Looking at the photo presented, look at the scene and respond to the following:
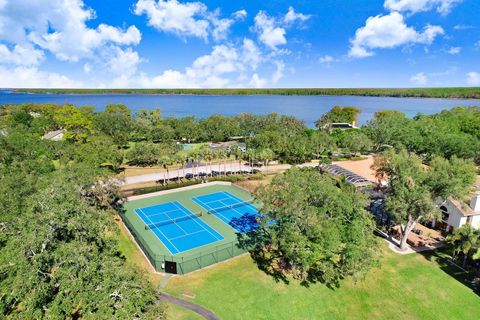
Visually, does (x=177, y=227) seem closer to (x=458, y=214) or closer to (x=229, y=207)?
(x=229, y=207)

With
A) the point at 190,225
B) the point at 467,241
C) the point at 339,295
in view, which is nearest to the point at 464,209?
the point at 467,241

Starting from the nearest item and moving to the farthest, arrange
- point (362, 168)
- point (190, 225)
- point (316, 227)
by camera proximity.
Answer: point (316, 227), point (190, 225), point (362, 168)

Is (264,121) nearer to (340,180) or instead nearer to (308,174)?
(340,180)

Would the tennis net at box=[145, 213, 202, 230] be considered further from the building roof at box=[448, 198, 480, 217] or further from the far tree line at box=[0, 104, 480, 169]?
the building roof at box=[448, 198, 480, 217]

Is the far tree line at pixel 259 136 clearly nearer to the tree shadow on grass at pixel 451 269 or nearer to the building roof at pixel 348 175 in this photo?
the building roof at pixel 348 175

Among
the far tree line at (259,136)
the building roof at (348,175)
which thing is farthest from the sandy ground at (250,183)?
the building roof at (348,175)

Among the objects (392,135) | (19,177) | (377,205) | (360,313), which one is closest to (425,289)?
(360,313)
